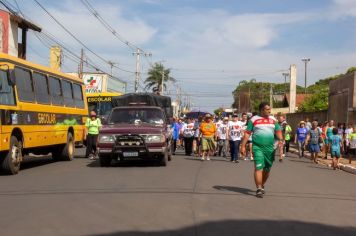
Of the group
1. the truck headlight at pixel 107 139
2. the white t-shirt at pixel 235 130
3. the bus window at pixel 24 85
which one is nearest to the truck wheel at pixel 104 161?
the truck headlight at pixel 107 139

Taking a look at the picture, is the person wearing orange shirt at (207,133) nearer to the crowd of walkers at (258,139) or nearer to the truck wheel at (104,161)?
the crowd of walkers at (258,139)

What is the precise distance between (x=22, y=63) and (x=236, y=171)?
6.42 m

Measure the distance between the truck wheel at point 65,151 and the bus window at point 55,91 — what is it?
5.27 feet

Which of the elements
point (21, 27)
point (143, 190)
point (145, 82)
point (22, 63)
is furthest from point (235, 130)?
point (145, 82)

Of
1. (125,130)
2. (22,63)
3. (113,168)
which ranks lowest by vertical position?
(113,168)

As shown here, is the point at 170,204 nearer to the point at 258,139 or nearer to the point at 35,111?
the point at 258,139

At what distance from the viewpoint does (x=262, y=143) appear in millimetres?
10484

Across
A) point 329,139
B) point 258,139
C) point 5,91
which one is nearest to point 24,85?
point 5,91

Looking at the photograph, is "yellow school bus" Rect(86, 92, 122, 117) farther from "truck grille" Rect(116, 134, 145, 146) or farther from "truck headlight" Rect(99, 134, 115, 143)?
"truck grille" Rect(116, 134, 145, 146)

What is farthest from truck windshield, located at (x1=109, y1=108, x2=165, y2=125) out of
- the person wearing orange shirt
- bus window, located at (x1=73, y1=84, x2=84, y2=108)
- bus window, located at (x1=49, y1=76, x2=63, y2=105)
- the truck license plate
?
bus window, located at (x1=73, y1=84, x2=84, y2=108)

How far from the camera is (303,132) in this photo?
24.5 meters

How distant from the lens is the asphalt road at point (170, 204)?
746 cm

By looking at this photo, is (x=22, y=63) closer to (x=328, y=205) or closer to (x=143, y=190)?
(x=143, y=190)

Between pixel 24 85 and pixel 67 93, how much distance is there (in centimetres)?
448
